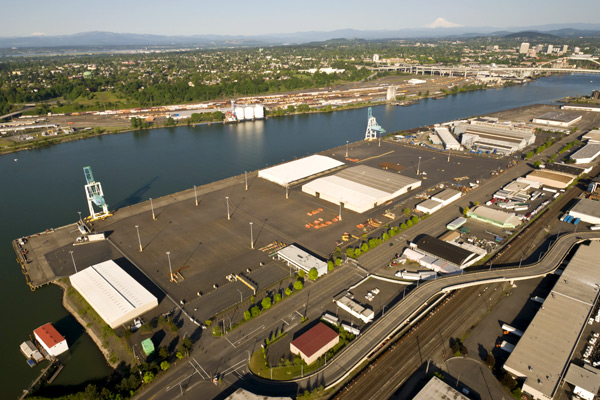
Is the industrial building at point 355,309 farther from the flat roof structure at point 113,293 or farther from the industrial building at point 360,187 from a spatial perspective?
the industrial building at point 360,187

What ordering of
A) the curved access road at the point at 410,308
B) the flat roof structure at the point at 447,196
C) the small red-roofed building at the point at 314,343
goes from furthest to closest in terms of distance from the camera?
the flat roof structure at the point at 447,196
the small red-roofed building at the point at 314,343
the curved access road at the point at 410,308

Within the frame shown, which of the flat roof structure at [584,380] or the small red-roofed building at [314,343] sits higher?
the small red-roofed building at [314,343]

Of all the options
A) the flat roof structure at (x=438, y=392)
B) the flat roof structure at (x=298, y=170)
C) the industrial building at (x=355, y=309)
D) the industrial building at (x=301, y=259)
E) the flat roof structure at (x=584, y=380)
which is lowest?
the flat roof structure at (x=584, y=380)

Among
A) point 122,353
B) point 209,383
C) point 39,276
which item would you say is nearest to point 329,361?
point 209,383

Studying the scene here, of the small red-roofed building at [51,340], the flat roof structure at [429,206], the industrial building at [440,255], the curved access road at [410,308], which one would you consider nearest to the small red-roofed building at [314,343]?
the curved access road at [410,308]

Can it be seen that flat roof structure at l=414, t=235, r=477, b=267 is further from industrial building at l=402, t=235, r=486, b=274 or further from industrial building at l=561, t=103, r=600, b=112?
industrial building at l=561, t=103, r=600, b=112

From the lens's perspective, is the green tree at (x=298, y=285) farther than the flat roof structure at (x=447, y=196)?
No
